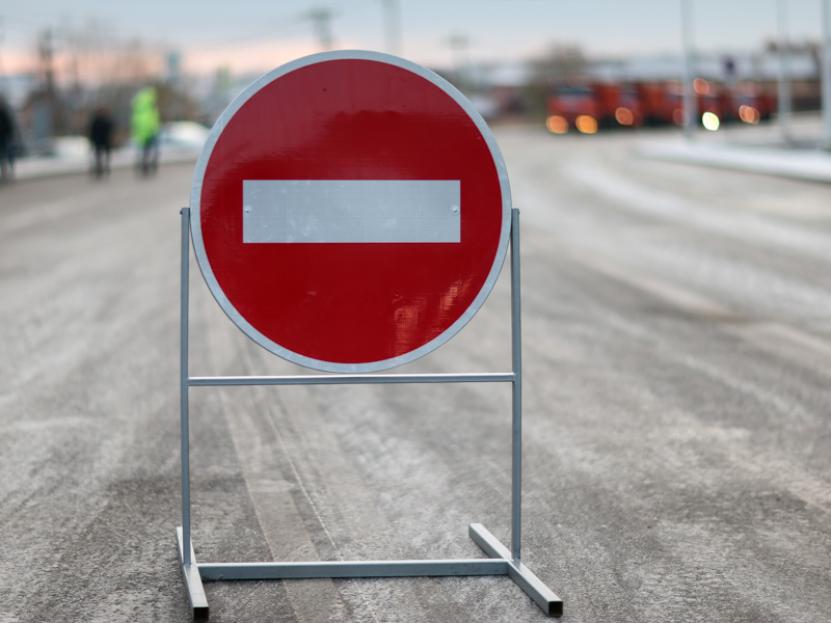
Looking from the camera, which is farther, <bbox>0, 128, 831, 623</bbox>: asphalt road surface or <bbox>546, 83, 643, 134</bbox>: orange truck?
<bbox>546, 83, 643, 134</bbox>: orange truck

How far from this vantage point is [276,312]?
4734mm

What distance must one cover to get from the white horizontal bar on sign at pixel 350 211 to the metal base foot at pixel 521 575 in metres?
1.13

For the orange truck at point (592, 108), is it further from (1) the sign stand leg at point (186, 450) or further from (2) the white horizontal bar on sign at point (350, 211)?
(1) the sign stand leg at point (186, 450)

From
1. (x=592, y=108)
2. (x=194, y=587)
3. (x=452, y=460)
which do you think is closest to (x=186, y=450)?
(x=194, y=587)

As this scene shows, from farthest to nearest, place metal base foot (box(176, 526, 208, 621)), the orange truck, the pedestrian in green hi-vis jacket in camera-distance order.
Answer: the orange truck, the pedestrian in green hi-vis jacket, metal base foot (box(176, 526, 208, 621))

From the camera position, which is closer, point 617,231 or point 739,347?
point 739,347

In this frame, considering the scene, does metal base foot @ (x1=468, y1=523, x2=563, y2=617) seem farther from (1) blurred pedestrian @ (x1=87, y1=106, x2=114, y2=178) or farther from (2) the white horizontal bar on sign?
(1) blurred pedestrian @ (x1=87, y1=106, x2=114, y2=178)

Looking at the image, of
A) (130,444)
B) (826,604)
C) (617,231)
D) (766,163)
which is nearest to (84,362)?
(130,444)

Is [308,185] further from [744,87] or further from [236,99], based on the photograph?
[744,87]

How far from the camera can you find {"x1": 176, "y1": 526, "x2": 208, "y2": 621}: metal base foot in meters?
4.51

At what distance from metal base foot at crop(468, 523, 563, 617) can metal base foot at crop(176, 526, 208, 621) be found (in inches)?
40.6

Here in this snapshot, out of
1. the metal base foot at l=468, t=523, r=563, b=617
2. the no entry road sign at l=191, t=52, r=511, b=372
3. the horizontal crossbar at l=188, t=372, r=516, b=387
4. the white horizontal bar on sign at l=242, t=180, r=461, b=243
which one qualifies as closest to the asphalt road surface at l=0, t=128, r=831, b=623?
the metal base foot at l=468, t=523, r=563, b=617

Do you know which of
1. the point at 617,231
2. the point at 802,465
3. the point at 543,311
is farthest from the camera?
the point at 617,231

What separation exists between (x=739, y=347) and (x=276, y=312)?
592cm
